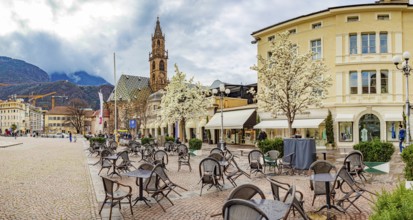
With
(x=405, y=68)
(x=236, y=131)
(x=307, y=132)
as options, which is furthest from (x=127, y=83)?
(x=405, y=68)

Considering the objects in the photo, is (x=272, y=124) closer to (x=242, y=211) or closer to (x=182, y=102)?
(x=182, y=102)

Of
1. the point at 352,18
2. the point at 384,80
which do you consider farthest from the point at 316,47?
the point at 384,80

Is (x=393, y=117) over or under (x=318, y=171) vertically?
over

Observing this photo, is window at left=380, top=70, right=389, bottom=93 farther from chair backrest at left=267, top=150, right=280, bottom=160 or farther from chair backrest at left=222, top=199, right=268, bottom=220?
chair backrest at left=222, top=199, right=268, bottom=220

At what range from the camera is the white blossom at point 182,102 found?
31.9 meters

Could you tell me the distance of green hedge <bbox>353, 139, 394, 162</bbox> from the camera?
1299cm

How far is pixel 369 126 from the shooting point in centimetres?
3009

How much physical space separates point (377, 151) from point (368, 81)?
19.4 metres

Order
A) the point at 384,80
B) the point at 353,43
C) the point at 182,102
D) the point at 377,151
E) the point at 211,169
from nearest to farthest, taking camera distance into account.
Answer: the point at 211,169, the point at 377,151, the point at 384,80, the point at 353,43, the point at 182,102

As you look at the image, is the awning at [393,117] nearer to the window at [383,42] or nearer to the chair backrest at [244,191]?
the window at [383,42]

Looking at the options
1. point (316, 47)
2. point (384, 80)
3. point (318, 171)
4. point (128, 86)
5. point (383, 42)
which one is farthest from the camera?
point (128, 86)

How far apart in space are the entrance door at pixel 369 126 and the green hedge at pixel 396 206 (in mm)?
27980

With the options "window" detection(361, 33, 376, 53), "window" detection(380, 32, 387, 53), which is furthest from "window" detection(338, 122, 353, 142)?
"window" detection(380, 32, 387, 53)

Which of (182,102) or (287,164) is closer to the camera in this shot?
(287,164)
